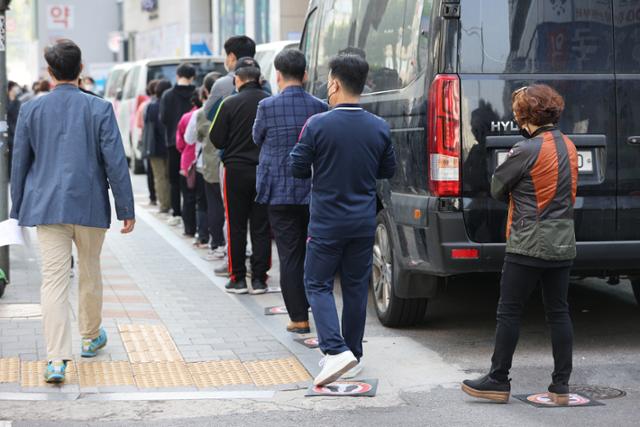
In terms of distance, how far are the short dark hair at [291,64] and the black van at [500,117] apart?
76 cm

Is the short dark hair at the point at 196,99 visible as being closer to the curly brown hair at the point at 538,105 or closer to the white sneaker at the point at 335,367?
the white sneaker at the point at 335,367

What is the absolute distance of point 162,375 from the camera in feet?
22.3

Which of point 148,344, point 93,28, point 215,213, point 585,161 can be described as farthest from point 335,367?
point 93,28

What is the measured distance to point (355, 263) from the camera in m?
6.60

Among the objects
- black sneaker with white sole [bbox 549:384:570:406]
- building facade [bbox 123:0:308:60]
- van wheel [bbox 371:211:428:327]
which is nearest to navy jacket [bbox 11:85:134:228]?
van wheel [bbox 371:211:428:327]

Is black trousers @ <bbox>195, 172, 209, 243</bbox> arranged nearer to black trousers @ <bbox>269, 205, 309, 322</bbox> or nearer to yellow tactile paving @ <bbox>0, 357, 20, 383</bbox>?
black trousers @ <bbox>269, 205, 309, 322</bbox>

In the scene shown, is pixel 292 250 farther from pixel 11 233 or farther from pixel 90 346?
pixel 11 233

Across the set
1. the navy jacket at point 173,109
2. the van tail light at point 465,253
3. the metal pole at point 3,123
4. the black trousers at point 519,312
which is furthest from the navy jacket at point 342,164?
the navy jacket at point 173,109

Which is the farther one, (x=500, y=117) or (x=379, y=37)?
(x=379, y=37)

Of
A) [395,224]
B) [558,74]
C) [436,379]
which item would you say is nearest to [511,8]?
[558,74]

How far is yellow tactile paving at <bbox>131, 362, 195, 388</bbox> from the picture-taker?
21.6 ft

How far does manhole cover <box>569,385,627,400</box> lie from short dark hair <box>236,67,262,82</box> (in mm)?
3914

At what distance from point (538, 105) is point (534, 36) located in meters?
1.14

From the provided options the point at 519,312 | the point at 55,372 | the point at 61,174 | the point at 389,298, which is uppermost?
the point at 61,174
